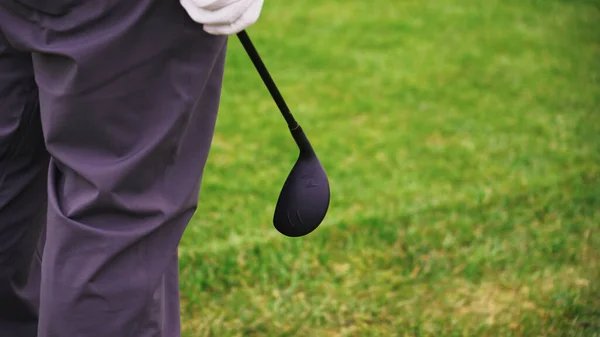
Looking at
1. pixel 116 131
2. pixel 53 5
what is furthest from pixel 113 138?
pixel 53 5

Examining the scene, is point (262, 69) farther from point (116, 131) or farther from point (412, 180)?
point (412, 180)

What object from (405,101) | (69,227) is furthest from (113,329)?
(405,101)

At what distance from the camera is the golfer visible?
1.35 m

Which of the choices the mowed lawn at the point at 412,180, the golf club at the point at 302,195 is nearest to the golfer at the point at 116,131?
the golf club at the point at 302,195

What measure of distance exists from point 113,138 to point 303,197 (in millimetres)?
416

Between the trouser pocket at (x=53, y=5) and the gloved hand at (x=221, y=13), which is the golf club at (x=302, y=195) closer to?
the gloved hand at (x=221, y=13)

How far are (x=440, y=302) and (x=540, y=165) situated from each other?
99cm

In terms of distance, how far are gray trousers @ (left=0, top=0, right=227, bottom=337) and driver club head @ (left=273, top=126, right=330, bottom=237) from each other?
219 millimetres

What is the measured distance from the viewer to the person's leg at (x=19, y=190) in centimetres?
152

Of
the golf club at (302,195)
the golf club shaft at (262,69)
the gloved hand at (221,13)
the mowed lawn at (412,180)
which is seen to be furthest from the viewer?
the mowed lawn at (412,180)

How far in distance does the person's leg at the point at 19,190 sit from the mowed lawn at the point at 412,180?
48 centimetres

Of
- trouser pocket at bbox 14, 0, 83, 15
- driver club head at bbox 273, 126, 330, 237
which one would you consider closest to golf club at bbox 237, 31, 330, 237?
driver club head at bbox 273, 126, 330, 237

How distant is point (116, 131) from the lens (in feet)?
4.57

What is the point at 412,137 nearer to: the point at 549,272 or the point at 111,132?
the point at 549,272
